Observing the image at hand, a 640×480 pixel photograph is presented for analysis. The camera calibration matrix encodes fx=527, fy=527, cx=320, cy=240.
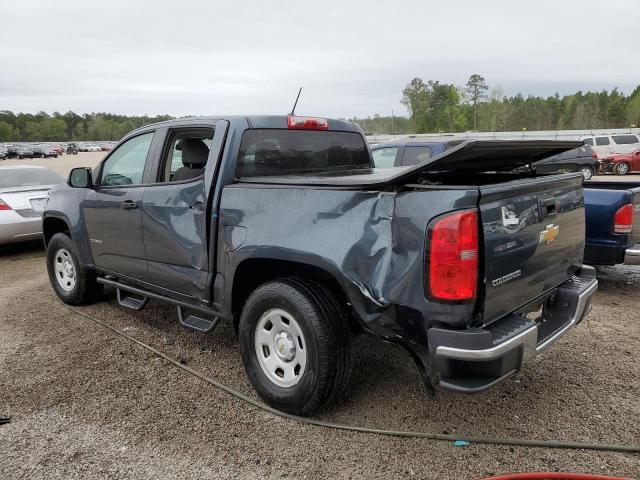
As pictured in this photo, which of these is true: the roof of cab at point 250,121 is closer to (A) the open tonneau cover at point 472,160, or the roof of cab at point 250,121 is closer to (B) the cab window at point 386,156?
(A) the open tonneau cover at point 472,160

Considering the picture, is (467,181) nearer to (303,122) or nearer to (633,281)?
(303,122)

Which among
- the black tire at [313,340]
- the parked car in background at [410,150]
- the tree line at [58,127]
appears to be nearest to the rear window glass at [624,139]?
the parked car in background at [410,150]

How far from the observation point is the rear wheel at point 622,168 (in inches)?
854

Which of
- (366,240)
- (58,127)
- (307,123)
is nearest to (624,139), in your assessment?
(307,123)

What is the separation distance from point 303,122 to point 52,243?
325 cm

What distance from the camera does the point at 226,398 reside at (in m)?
3.52

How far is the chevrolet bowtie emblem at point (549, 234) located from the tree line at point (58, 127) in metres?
153

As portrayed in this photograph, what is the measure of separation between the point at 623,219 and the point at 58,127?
176124 millimetres

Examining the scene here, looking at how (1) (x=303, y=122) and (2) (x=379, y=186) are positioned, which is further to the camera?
(1) (x=303, y=122)

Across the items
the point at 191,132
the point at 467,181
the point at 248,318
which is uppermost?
the point at 191,132

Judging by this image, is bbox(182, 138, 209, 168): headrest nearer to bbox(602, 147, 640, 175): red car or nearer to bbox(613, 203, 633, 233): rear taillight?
bbox(613, 203, 633, 233): rear taillight

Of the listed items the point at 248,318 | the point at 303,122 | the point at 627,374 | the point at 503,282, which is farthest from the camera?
the point at 303,122

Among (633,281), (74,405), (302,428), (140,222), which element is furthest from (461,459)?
(633,281)

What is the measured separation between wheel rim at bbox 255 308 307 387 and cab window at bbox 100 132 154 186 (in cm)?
188
